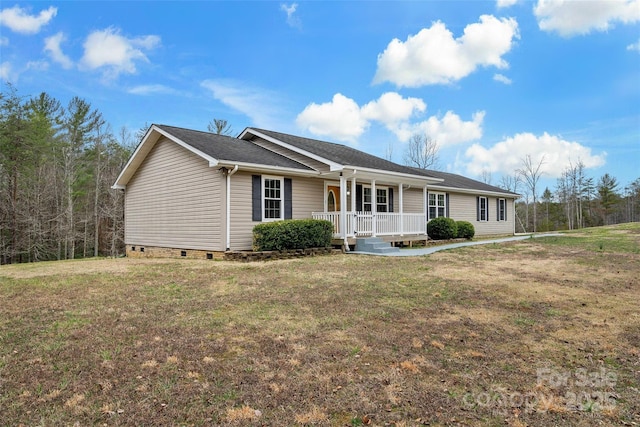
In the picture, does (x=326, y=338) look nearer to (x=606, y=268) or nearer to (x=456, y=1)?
(x=606, y=268)

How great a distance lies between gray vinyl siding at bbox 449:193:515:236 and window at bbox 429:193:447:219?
65cm

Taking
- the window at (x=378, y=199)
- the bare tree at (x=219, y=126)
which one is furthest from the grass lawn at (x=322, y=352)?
the bare tree at (x=219, y=126)

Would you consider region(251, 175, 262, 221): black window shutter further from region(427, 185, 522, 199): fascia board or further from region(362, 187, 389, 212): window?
region(427, 185, 522, 199): fascia board

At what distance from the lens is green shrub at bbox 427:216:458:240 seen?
1792 centimetres

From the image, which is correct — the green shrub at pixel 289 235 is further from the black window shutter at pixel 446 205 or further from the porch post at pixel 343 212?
the black window shutter at pixel 446 205

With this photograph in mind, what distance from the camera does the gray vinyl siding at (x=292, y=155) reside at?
13.8m

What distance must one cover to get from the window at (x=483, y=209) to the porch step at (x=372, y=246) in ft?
A: 37.8

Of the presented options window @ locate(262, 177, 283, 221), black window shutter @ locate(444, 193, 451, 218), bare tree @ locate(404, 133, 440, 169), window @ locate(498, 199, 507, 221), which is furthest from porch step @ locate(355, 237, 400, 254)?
bare tree @ locate(404, 133, 440, 169)

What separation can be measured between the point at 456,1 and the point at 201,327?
Answer: 14.6 m

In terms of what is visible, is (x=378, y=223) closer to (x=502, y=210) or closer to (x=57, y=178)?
(x=502, y=210)

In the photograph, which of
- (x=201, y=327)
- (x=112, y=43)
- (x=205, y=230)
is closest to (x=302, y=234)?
(x=205, y=230)

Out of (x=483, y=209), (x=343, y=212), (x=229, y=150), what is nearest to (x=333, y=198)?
(x=343, y=212)

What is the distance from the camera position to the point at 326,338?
4398 millimetres

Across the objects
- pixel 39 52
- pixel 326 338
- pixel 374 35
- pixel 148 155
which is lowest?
pixel 326 338
